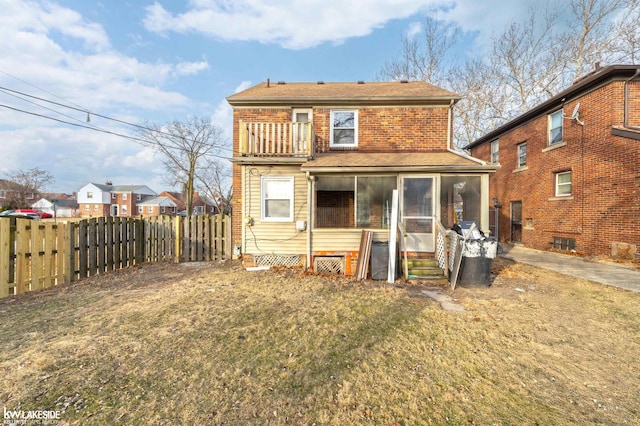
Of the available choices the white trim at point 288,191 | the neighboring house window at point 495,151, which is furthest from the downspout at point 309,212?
the neighboring house window at point 495,151

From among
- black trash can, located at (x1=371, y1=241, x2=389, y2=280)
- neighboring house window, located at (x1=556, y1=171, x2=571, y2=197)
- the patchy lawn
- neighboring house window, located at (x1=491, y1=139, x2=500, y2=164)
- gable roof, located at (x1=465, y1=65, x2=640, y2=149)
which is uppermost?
gable roof, located at (x1=465, y1=65, x2=640, y2=149)

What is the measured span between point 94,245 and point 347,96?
8955mm

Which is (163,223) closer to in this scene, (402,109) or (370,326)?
(370,326)

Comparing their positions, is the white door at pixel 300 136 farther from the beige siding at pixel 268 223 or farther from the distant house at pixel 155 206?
the distant house at pixel 155 206

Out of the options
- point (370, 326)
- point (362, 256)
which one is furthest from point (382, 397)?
point (362, 256)

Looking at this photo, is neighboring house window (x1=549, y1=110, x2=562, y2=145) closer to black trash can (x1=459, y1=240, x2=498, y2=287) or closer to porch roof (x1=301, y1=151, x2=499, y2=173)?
porch roof (x1=301, y1=151, x2=499, y2=173)

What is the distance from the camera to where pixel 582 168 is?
10.2 m

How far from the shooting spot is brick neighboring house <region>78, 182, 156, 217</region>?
58.4 m

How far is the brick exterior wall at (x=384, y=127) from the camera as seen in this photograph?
369 inches

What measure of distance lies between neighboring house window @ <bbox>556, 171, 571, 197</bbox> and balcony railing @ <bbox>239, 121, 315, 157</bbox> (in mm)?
11067

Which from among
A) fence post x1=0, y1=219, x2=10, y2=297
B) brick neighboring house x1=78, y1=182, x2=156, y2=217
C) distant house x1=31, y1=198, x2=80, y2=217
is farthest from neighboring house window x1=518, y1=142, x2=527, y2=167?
distant house x1=31, y1=198, x2=80, y2=217

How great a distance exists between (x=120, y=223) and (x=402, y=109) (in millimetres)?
9994

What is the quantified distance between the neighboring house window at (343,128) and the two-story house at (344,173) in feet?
0.12

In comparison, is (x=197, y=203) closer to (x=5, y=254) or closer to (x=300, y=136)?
(x=300, y=136)
